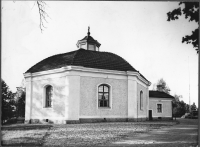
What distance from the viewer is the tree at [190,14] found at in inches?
339

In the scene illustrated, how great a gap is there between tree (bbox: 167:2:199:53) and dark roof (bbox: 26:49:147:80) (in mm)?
7280

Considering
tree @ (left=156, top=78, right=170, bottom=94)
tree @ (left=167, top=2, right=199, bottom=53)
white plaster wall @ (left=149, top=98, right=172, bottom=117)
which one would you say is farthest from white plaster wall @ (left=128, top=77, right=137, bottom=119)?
white plaster wall @ (left=149, top=98, right=172, bottom=117)

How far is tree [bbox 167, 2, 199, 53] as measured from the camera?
339 inches

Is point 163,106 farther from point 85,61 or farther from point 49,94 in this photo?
point 49,94

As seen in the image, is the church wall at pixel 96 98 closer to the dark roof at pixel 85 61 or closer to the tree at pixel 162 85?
the dark roof at pixel 85 61

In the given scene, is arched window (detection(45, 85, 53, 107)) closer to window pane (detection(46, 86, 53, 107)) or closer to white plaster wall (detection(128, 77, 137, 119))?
window pane (detection(46, 86, 53, 107))

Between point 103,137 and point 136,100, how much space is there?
9198mm

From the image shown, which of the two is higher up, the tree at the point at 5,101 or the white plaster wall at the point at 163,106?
the tree at the point at 5,101

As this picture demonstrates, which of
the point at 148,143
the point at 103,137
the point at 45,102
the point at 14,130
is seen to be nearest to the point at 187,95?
the point at 148,143

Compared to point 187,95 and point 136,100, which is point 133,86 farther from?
point 187,95

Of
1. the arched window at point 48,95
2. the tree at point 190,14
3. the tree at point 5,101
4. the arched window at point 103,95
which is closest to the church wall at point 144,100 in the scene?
the arched window at point 103,95

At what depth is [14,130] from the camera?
9.88 m

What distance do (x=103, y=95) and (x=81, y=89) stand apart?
5.97 ft

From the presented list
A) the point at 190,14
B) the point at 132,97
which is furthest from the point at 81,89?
the point at 190,14
